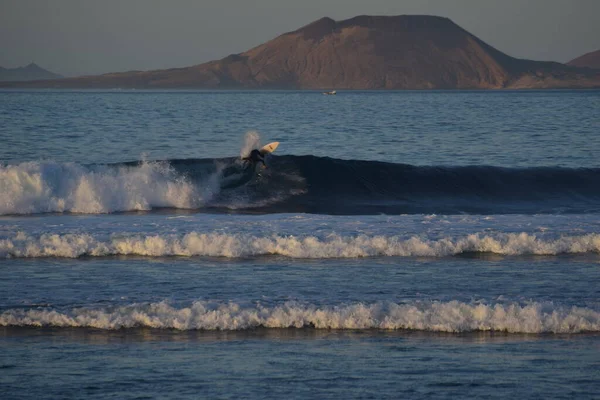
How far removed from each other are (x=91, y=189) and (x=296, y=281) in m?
12.0

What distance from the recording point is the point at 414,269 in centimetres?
1337

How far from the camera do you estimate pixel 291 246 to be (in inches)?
589

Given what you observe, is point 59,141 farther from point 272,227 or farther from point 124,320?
point 124,320

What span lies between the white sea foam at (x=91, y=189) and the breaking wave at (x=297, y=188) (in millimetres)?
28

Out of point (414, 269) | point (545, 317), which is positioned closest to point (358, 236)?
point (414, 269)

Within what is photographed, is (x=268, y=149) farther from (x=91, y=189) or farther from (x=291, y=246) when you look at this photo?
(x=291, y=246)

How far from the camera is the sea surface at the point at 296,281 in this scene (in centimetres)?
842

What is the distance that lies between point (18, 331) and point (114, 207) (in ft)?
39.3

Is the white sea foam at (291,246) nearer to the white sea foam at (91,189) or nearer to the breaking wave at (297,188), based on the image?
the white sea foam at (91,189)

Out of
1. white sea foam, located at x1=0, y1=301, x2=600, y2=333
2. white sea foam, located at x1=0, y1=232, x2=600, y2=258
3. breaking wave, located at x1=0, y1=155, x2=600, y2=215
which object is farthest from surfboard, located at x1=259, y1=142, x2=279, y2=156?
white sea foam, located at x1=0, y1=301, x2=600, y2=333

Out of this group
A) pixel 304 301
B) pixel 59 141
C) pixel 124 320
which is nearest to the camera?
pixel 124 320

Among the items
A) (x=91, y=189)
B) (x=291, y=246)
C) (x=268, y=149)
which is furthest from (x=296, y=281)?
(x=268, y=149)

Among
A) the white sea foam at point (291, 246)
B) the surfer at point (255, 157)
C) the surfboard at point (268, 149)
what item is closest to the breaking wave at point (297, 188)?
the surfer at point (255, 157)

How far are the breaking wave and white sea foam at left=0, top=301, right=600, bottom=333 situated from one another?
11235 mm
